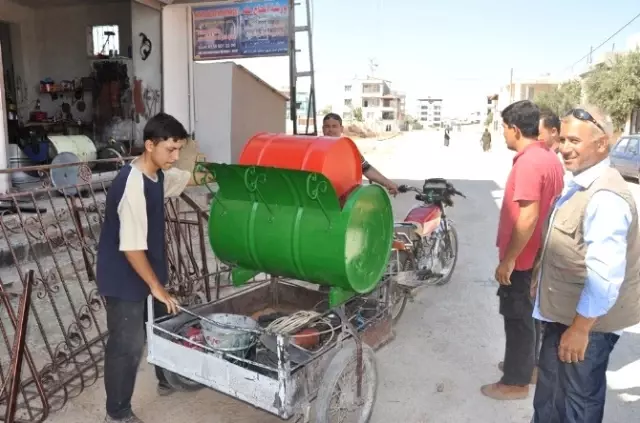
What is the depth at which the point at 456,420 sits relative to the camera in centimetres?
322

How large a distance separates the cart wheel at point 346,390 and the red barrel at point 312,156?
941 millimetres

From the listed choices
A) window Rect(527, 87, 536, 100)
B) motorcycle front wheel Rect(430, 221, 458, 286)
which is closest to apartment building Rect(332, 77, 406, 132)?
window Rect(527, 87, 536, 100)

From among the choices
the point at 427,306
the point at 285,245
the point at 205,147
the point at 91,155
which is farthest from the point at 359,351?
the point at 205,147

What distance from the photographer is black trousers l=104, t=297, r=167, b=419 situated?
2.80m

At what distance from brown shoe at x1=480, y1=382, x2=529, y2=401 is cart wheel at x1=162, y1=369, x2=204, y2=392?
1858mm

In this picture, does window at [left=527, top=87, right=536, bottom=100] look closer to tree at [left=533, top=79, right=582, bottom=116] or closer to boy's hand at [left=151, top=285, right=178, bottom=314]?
tree at [left=533, top=79, right=582, bottom=116]

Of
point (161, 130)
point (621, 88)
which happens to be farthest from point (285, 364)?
point (621, 88)

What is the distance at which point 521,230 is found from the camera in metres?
3.17

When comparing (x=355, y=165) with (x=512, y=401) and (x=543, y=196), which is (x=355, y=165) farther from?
(x=512, y=401)

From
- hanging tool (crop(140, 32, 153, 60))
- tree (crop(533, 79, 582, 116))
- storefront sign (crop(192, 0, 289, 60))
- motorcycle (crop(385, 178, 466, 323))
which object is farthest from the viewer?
tree (crop(533, 79, 582, 116))

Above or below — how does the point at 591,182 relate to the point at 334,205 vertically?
above

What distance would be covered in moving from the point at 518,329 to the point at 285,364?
1770mm

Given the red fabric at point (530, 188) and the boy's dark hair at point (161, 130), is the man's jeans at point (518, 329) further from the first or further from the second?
the boy's dark hair at point (161, 130)

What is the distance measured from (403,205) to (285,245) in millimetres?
7827
